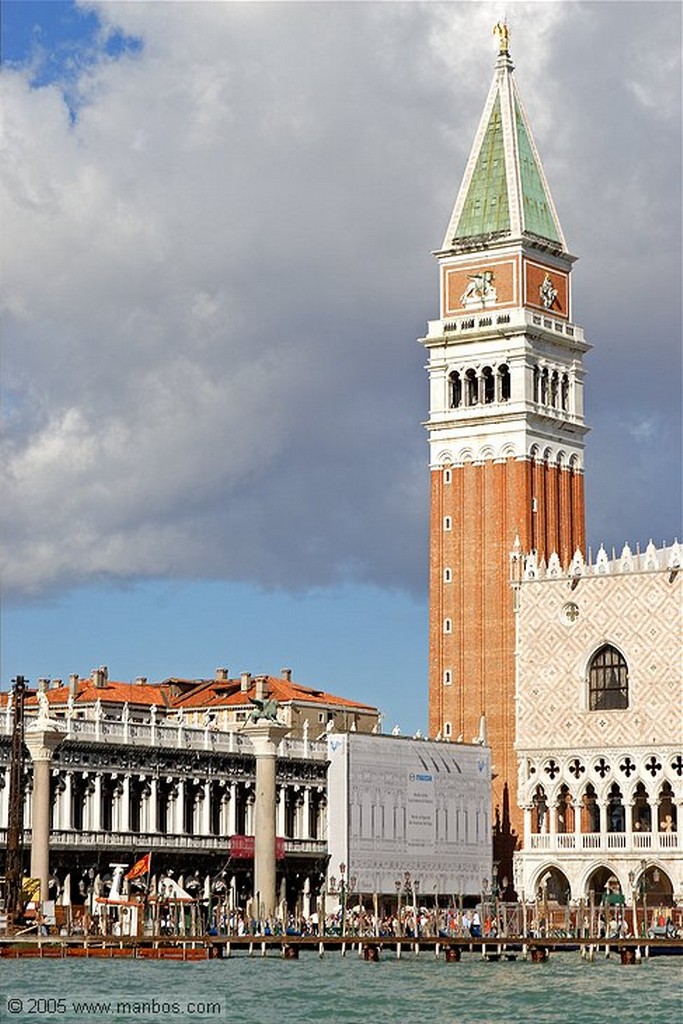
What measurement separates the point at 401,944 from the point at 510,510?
95.7 ft

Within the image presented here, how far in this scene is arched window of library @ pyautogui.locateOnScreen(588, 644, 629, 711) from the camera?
9162cm

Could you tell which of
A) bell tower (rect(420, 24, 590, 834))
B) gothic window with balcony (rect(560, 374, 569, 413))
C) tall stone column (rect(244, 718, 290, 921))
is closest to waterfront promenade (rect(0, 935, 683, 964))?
tall stone column (rect(244, 718, 290, 921))

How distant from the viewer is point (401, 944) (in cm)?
7275

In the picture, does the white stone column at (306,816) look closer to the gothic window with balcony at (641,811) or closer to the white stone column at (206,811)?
the white stone column at (206,811)

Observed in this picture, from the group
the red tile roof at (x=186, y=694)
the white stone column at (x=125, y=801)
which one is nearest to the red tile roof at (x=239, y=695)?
the red tile roof at (x=186, y=694)

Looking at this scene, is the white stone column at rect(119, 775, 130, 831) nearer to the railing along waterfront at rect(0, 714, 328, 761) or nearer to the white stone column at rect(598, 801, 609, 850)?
the railing along waterfront at rect(0, 714, 328, 761)

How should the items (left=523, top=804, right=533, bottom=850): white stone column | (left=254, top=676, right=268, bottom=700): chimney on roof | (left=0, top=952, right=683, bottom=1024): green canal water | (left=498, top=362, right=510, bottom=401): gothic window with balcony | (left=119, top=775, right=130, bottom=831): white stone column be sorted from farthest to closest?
(left=498, top=362, right=510, bottom=401): gothic window with balcony
(left=254, top=676, right=268, bottom=700): chimney on roof
(left=523, top=804, right=533, bottom=850): white stone column
(left=119, top=775, right=130, bottom=831): white stone column
(left=0, top=952, right=683, bottom=1024): green canal water

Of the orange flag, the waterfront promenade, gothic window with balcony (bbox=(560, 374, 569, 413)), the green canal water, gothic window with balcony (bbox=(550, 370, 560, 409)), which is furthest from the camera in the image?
gothic window with balcony (bbox=(560, 374, 569, 413))

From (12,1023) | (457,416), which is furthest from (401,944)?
(457,416)

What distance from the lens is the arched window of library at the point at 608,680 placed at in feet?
301

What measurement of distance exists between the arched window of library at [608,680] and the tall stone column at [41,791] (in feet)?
93.1

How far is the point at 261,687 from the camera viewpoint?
99.9 metres

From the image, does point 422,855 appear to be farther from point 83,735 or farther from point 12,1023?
point 12,1023

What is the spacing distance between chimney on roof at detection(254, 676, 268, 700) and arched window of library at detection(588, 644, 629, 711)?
14.2 m
